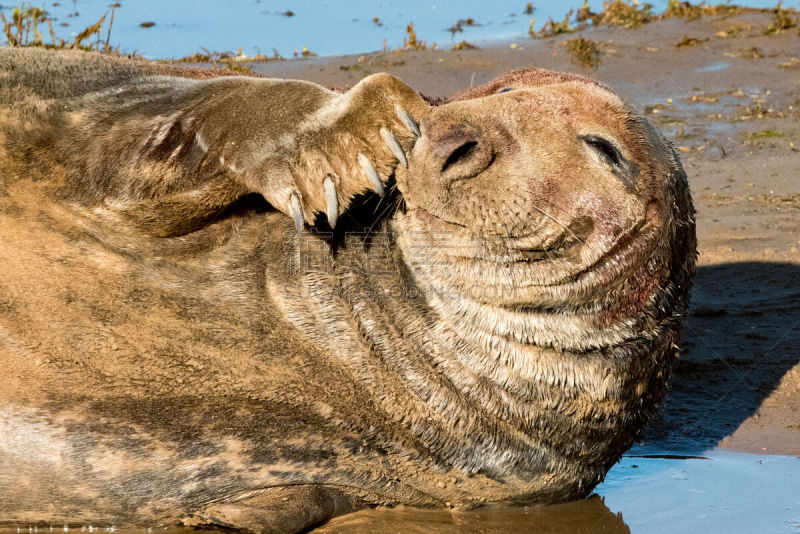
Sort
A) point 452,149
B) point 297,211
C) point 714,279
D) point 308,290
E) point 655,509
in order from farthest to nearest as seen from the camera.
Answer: point 714,279 < point 655,509 < point 308,290 < point 452,149 < point 297,211

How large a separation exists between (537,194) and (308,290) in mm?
853

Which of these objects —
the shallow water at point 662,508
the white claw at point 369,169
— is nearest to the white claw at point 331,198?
the white claw at point 369,169

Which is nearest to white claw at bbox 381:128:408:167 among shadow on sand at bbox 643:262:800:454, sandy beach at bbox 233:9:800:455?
sandy beach at bbox 233:9:800:455

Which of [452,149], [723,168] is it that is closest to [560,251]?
[452,149]

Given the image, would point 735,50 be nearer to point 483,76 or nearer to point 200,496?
point 483,76

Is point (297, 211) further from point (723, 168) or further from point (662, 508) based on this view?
point (723, 168)

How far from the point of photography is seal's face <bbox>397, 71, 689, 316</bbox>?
3.46 metres

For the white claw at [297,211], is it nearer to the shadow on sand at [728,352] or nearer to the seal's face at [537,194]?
the seal's face at [537,194]

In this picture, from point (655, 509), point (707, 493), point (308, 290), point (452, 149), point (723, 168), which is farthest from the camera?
point (723, 168)

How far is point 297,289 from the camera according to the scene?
3646 mm

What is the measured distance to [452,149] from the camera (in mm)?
3396

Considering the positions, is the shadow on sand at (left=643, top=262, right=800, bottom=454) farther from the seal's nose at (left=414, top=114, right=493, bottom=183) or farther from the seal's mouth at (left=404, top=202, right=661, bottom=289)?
the seal's nose at (left=414, top=114, right=493, bottom=183)

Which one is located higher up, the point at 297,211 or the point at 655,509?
the point at 297,211

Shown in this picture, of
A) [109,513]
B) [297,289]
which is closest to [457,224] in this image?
[297,289]
